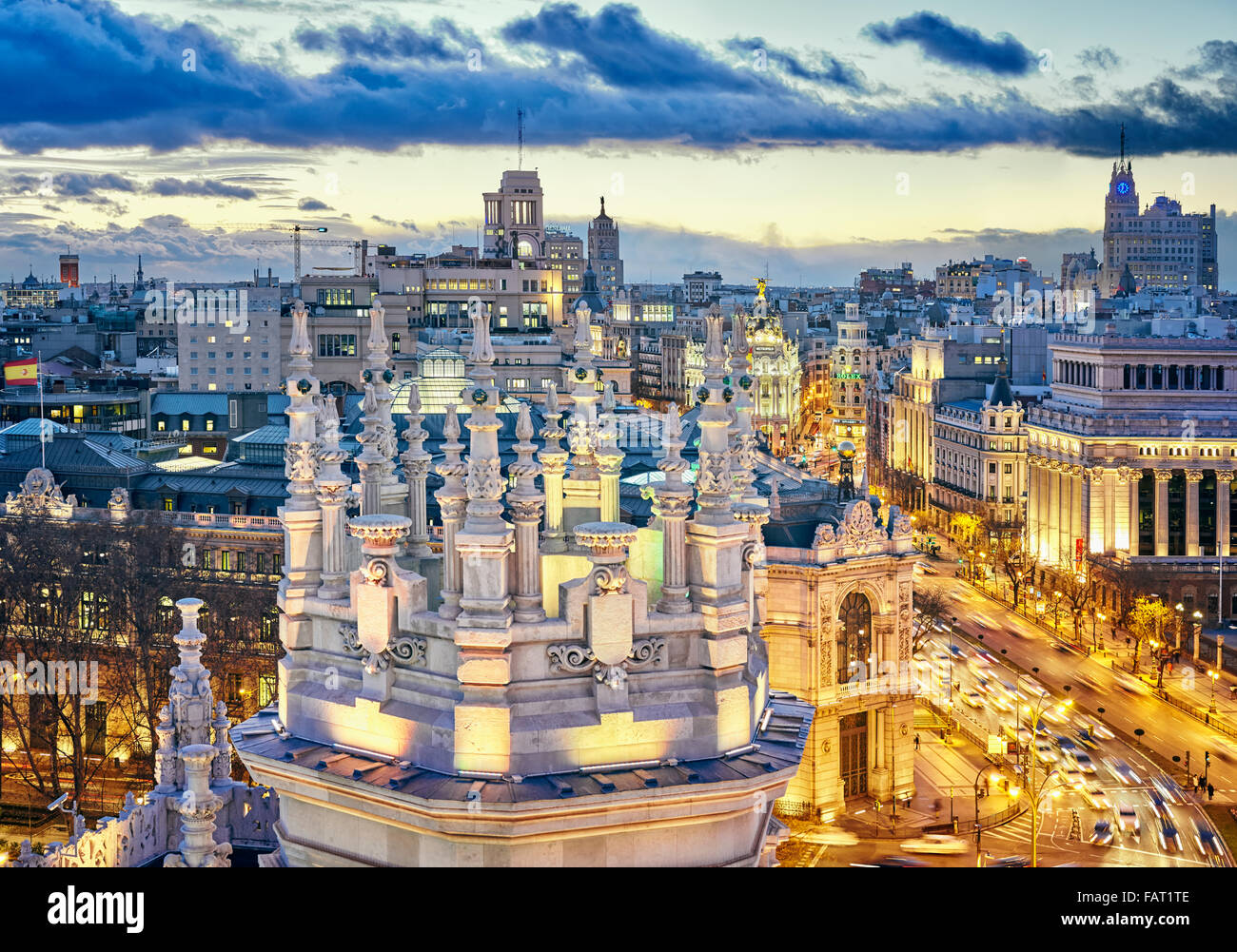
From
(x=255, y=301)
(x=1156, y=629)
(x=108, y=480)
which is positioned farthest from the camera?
(x=255, y=301)

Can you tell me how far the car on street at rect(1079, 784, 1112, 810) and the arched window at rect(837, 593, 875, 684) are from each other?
1026 centimetres

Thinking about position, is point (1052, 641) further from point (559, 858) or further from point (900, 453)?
point (559, 858)

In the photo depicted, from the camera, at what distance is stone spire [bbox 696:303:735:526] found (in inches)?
725

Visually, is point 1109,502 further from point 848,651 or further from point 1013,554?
point 848,651

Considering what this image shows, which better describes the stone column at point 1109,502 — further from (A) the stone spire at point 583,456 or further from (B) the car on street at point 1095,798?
(A) the stone spire at point 583,456

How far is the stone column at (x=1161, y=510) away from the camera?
119 meters

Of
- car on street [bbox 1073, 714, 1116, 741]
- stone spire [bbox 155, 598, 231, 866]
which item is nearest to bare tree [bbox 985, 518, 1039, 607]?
car on street [bbox 1073, 714, 1116, 741]

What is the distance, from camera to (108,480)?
89.1m

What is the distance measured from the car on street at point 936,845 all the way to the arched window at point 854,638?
24.1ft

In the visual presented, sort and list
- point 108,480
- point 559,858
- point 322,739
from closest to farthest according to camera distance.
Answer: point 559,858 → point 322,739 → point 108,480

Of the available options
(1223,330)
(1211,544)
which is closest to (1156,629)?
(1211,544)

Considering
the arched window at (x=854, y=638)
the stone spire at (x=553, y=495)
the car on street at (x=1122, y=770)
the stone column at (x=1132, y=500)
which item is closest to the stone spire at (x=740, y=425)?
the stone spire at (x=553, y=495)
